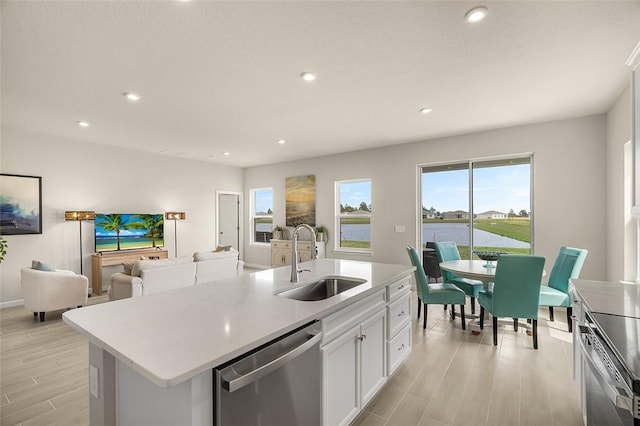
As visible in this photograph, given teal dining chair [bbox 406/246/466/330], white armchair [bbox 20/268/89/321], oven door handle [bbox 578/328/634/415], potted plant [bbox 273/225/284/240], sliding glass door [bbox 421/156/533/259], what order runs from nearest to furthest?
oven door handle [bbox 578/328/634/415]
teal dining chair [bbox 406/246/466/330]
white armchair [bbox 20/268/89/321]
sliding glass door [bbox 421/156/533/259]
potted plant [bbox 273/225/284/240]

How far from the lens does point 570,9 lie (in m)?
1.92

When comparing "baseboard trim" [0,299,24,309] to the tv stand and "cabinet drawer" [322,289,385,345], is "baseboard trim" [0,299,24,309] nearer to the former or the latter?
the tv stand

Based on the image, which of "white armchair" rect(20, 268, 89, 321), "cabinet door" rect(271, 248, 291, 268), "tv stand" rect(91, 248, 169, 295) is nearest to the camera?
"white armchair" rect(20, 268, 89, 321)

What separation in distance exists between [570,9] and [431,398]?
9.47ft

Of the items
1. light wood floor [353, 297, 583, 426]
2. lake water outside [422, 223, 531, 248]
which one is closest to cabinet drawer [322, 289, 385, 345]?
light wood floor [353, 297, 583, 426]

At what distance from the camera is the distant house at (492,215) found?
4.73 metres

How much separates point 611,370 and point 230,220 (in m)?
7.85

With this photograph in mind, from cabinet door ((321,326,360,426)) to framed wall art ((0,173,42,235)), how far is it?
5.74m

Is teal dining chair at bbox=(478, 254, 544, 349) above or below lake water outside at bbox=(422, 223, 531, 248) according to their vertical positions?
below

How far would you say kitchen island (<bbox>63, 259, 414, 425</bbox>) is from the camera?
97cm

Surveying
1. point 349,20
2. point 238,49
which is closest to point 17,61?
point 238,49

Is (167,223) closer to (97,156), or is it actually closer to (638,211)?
(97,156)

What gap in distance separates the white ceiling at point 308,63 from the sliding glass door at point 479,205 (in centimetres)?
84

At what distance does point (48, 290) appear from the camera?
3.82 meters
